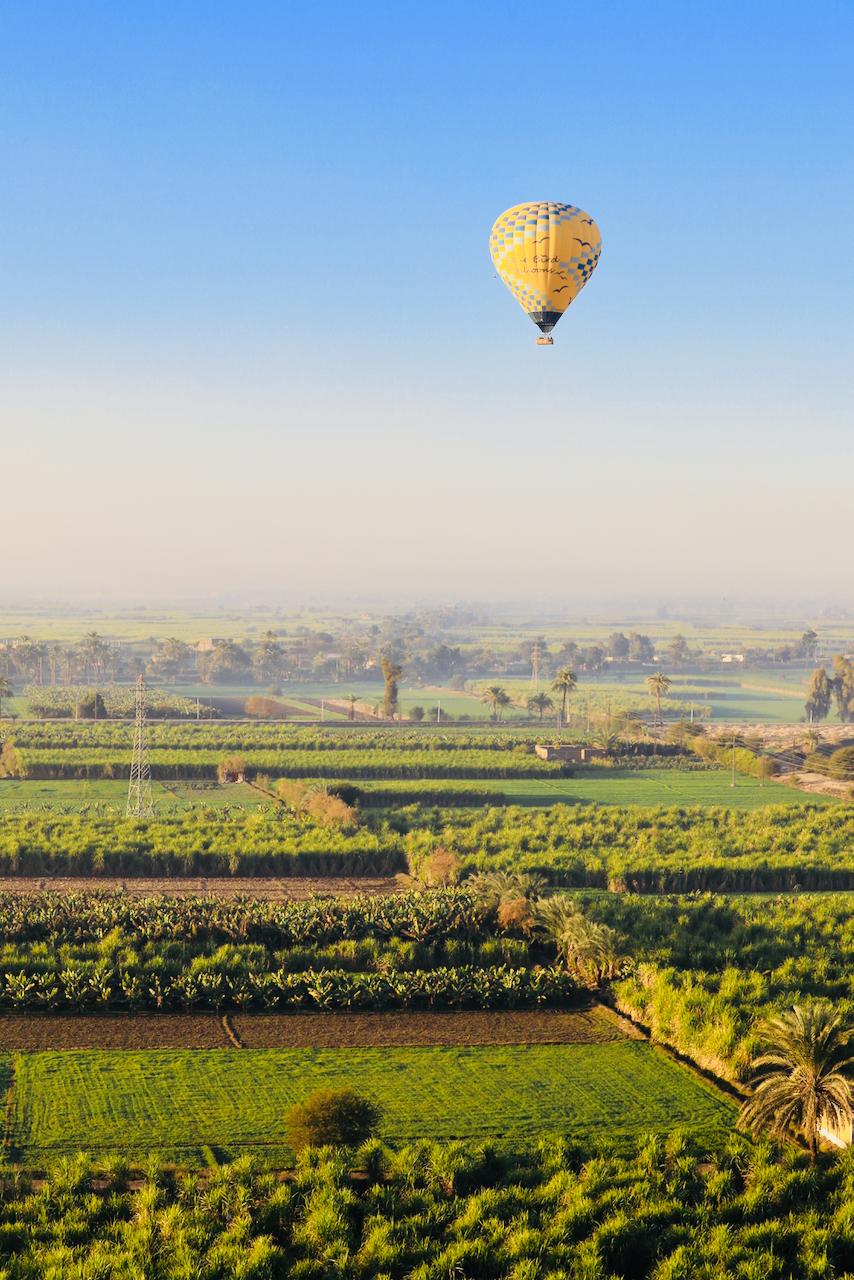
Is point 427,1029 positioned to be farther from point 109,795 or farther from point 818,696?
point 818,696

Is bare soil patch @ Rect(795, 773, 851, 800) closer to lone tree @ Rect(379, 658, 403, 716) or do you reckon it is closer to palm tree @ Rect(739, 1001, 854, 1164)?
lone tree @ Rect(379, 658, 403, 716)

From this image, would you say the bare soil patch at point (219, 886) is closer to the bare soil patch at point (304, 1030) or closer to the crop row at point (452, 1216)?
the bare soil patch at point (304, 1030)

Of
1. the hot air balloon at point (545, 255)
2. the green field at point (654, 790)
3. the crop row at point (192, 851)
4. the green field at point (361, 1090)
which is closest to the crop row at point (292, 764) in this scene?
the green field at point (654, 790)

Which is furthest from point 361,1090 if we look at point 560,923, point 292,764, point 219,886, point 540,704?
point 540,704

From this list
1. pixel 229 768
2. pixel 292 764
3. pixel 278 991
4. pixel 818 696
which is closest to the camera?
pixel 278 991

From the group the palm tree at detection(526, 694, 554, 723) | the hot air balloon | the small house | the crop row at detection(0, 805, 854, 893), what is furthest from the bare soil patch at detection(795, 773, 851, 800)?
the palm tree at detection(526, 694, 554, 723)

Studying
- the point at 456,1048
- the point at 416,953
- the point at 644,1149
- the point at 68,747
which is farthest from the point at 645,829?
the point at 68,747
